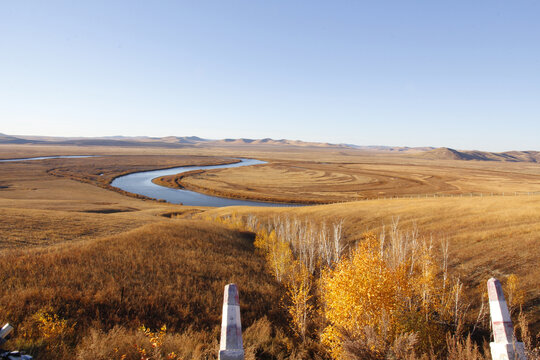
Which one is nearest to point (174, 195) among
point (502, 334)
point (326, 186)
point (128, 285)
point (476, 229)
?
point (326, 186)

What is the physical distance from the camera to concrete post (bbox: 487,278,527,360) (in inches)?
210

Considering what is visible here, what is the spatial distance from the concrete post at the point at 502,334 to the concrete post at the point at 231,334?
16.1 feet

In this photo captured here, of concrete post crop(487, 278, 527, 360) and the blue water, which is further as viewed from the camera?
the blue water

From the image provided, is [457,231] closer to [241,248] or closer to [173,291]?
[241,248]

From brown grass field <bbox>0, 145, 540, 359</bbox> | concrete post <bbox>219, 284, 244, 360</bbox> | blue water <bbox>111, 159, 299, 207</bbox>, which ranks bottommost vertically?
blue water <bbox>111, 159, 299, 207</bbox>

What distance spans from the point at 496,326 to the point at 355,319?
7066mm

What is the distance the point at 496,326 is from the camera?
5.49 meters

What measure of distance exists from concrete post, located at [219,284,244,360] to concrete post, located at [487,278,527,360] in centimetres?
492

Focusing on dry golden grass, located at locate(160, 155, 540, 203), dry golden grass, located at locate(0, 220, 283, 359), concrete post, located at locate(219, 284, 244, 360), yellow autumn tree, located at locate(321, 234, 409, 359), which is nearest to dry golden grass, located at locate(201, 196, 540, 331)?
yellow autumn tree, located at locate(321, 234, 409, 359)

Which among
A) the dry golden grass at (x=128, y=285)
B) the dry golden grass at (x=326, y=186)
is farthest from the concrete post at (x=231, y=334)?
the dry golden grass at (x=326, y=186)

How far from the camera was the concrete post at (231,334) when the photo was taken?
5.23 meters

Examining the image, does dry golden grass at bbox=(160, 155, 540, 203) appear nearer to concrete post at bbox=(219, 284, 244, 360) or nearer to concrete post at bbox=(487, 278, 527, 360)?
concrete post at bbox=(487, 278, 527, 360)

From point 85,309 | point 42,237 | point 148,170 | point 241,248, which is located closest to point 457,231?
point 241,248

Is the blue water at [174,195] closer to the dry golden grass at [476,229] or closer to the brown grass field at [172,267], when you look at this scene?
the dry golden grass at [476,229]
